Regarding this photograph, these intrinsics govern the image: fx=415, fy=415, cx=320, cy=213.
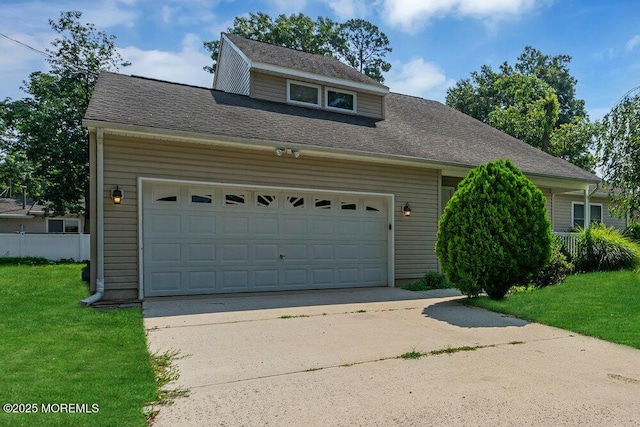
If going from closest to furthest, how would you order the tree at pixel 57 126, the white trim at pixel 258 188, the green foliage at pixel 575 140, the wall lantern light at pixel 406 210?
the white trim at pixel 258 188, the wall lantern light at pixel 406 210, the tree at pixel 57 126, the green foliage at pixel 575 140

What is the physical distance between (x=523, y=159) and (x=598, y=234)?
3.35 metres

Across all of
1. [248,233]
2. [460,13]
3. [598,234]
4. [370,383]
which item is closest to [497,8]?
[460,13]

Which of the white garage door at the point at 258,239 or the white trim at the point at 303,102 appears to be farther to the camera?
the white trim at the point at 303,102

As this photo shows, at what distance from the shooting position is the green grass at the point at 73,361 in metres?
2.87

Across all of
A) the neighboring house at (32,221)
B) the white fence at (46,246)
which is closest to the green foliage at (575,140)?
A: the white fence at (46,246)

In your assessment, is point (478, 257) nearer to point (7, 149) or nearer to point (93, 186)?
point (93, 186)

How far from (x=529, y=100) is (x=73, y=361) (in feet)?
89.4

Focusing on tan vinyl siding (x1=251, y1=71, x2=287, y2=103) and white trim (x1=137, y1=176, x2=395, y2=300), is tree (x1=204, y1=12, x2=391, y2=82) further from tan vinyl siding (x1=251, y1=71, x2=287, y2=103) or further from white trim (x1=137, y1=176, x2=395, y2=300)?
white trim (x1=137, y1=176, x2=395, y2=300)

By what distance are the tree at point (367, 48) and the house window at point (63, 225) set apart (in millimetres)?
20772

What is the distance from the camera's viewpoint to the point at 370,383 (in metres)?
3.53

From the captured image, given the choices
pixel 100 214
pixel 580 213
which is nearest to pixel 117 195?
pixel 100 214

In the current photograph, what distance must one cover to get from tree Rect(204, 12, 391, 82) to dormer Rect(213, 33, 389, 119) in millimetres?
8270

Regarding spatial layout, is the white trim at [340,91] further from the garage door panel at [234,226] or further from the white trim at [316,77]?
the garage door panel at [234,226]

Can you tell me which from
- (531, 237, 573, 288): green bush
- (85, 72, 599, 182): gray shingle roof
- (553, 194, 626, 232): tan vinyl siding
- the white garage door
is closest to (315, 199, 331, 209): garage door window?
the white garage door
